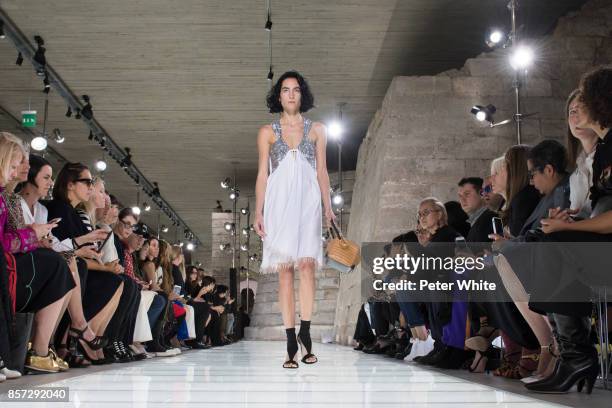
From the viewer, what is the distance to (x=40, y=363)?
3.02 meters

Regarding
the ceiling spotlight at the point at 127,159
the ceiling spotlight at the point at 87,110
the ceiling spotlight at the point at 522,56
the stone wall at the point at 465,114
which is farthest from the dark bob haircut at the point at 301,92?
the ceiling spotlight at the point at 127,159

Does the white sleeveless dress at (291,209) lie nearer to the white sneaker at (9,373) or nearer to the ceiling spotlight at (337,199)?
the white sneaker at (9,373)

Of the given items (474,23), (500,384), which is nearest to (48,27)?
(474,23)

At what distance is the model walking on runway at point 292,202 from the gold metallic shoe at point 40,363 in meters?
1.07

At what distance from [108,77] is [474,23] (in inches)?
A: 194

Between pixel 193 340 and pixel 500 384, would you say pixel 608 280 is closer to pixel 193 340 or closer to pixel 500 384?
pixel 500 384

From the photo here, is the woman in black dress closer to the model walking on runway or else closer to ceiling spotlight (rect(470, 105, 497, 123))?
the model walking on runway

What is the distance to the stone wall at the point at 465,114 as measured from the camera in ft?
26.5

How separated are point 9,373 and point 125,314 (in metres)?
1.92

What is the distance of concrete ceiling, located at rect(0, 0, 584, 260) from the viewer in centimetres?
765

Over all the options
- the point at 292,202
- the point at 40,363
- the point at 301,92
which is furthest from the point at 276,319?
the point at 40,363

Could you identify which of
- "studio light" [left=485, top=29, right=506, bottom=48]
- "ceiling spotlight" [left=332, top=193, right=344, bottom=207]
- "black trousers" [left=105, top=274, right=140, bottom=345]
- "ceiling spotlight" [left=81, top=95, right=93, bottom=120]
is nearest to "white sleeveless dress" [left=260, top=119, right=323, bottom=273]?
"black trousers" [left=105, top=274, right=140, bottom=345]

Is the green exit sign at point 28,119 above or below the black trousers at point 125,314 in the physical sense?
above

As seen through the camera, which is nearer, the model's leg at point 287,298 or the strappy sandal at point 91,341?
the model's leg at point 287,298
